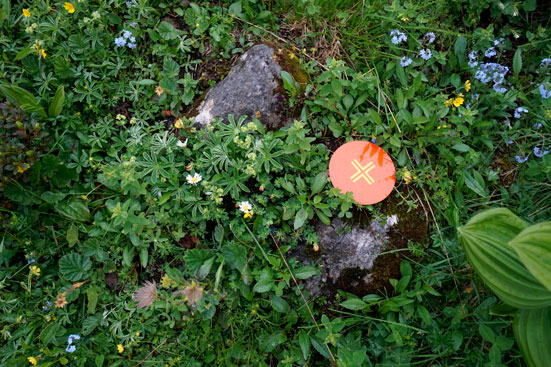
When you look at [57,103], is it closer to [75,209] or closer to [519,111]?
[75,209]

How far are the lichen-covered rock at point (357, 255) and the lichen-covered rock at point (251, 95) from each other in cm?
91

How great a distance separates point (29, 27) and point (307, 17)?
2089 millimetres

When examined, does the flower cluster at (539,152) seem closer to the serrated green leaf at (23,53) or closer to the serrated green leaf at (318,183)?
the serrated green leaf at (318,183)

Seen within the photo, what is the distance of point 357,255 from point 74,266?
1.98 m

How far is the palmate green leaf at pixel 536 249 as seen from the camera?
5.38 ft

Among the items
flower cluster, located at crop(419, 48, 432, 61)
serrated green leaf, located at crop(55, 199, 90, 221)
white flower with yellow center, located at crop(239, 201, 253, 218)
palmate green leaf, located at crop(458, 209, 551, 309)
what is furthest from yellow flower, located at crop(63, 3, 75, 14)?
palmate green leaf, located at crop(458, 209, 551, 309)

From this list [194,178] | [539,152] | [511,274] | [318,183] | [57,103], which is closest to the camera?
[511,274]

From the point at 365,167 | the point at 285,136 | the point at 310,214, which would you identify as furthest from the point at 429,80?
the point at 310,214

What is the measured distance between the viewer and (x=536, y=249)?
66.5 inches

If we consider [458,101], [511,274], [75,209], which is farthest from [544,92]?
[75,209]

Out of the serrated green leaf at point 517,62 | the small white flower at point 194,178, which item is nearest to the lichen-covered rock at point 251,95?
the small white flower at point 194,178

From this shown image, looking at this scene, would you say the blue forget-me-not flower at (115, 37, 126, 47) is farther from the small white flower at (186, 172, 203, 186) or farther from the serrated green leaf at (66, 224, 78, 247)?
the serrated green leaf at (66, 224, 78, 247)

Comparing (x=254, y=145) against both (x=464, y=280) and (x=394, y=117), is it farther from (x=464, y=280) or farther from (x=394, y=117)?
(x=464, y=280)

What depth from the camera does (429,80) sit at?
3.05m
